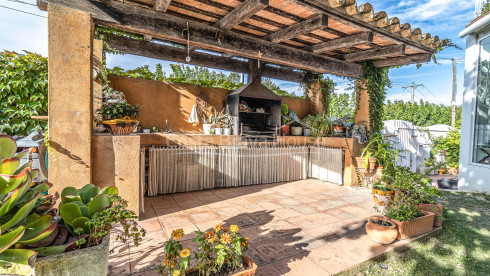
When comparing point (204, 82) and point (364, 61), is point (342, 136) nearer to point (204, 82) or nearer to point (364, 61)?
point (364, 61)

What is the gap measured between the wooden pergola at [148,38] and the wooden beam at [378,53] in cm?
2

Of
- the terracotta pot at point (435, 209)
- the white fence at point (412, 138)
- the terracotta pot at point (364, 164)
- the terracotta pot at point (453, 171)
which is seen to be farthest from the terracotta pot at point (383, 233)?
the terracotta pot at point (453, 171)

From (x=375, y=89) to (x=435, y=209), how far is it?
3.47m

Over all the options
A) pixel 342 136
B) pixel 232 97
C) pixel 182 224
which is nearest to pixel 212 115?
pixel 232 97

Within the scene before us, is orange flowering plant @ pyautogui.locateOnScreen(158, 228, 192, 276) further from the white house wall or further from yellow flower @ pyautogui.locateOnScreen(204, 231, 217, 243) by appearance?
the white house wall

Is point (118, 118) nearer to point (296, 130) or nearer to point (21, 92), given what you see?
point (21, 92)

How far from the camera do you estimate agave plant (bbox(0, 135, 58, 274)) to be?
0.84 meters

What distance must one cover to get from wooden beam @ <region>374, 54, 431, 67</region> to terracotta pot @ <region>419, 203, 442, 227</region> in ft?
10.7

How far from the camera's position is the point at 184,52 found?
5199 mm

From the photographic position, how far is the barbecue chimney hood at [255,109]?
220 inches

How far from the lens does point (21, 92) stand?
348 cm

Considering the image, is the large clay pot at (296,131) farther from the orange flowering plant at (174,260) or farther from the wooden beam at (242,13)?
the orange flowering plant at (174,260)

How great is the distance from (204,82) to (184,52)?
0.81 metres

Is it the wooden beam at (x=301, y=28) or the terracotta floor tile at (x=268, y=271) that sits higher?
the wooden beam at (x=301, y=28)
